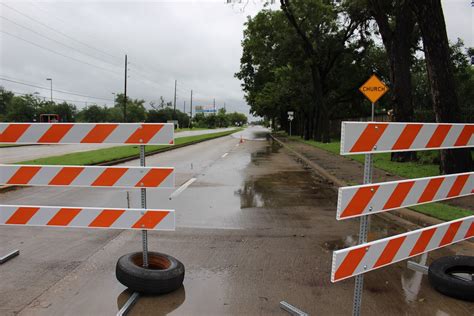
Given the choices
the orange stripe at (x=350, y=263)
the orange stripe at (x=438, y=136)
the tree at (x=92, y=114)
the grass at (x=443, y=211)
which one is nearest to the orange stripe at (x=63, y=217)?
the orange stripe at (x=350, y=263)

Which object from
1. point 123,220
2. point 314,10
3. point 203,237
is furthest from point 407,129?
point 314,10

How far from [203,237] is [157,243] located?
2.40 feet

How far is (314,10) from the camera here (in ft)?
91.4

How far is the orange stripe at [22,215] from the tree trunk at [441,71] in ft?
32.1

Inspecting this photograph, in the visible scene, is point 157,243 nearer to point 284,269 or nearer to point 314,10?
point 284,269

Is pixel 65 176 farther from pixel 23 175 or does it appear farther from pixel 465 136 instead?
pixel 465 136

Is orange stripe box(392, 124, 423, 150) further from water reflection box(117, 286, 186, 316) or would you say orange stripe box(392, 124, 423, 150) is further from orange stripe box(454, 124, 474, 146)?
water reflection box(117, 286, 186, 316)

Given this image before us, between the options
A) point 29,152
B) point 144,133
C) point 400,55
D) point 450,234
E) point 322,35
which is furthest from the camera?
point 322,35

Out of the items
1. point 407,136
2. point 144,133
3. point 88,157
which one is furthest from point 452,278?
point 88,157

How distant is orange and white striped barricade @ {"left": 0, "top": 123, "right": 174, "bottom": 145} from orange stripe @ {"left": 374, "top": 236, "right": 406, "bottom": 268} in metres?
2.34

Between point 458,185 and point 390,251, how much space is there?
1373 mm

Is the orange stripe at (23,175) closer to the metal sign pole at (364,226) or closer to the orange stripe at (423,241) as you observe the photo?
the metal sign pole at (364,226)

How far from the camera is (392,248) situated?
3430 millimetres

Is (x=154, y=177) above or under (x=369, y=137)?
under
